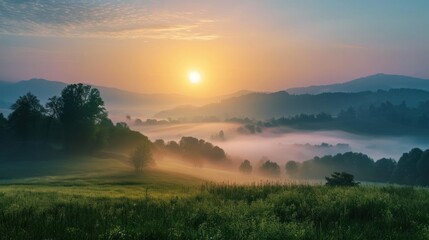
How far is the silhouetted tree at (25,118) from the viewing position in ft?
507

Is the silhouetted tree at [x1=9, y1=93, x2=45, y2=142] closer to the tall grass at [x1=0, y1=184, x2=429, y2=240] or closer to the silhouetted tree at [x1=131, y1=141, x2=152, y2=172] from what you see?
the silhouetted tree at [x1=131, y1=141, x2=152, y2=172]

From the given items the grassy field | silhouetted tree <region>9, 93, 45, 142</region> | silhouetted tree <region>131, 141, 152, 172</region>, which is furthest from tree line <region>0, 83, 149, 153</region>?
the grassy field

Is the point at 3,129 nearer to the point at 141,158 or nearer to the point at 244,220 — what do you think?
the point at 141,158

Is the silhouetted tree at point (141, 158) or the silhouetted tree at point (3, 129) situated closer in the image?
the silhouetted tree at point (141, 158)

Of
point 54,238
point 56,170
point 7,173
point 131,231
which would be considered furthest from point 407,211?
point 7,173

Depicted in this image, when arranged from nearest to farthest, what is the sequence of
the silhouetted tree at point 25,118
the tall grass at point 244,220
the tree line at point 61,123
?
1. the tall grass at point 244,220
2. the silhouetted tree at point 25,118
3. the tree line at point 61,123

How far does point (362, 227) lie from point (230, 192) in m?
10.6

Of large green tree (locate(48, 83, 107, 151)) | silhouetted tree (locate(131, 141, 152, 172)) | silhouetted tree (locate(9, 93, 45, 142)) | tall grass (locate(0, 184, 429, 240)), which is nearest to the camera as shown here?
tall grass (locate(0, 184, 429, 240))

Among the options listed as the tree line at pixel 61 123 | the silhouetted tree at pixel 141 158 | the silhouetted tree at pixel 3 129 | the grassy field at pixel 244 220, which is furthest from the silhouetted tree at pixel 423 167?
the grassy field at pixel 244 220

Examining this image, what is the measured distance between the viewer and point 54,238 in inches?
474

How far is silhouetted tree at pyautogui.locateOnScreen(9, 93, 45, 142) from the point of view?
507ft

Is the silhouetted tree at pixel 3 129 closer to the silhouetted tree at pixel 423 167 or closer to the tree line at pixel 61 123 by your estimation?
the tree line at pixel 61 123

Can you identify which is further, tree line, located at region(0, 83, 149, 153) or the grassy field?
tree line, located at region(0, 83, 149, 153)

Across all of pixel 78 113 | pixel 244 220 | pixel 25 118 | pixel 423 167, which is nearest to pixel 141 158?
pixel 78 113
